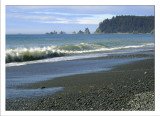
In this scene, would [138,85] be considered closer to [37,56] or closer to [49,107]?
[49,107]

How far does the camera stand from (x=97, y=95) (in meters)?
6.40

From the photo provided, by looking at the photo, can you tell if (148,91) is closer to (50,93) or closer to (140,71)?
(50,93)

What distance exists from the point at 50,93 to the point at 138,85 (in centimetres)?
242

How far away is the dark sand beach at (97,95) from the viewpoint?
563 centimetres

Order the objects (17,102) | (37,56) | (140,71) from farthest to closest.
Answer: (37,56), (140,71), (17,102)

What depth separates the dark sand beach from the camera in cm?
563

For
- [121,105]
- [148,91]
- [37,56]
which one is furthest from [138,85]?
[37,56]

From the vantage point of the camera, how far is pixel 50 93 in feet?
22.4

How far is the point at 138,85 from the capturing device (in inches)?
283

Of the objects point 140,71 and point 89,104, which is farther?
point 140,71
